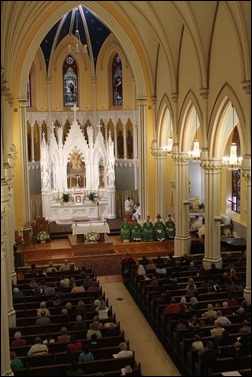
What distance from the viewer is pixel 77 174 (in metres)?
32.5

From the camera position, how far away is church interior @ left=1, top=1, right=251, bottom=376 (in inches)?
663

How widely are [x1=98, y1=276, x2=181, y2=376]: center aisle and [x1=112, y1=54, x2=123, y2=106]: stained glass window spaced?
15.1 m

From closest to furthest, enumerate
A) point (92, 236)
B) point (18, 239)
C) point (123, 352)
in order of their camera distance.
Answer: point (123, 352)
point (92, 236)
point (18, 239)

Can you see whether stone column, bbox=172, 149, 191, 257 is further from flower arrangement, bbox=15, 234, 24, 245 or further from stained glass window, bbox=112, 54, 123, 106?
stained glass window, bbox=112, 54, 123, 106

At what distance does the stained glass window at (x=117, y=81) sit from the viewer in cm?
3403

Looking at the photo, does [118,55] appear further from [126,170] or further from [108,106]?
[126,170]

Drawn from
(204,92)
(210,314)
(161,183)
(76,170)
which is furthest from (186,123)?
(210,314)

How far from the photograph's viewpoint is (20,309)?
55.6 feet

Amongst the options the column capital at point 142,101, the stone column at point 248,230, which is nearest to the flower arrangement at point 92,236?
the column capital at point 142,101

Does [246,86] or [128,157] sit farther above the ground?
[246,86]

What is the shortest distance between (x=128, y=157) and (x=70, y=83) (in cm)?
559

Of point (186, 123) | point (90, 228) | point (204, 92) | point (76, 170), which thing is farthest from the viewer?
point (76, 170)

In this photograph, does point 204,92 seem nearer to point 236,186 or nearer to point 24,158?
point 236,186

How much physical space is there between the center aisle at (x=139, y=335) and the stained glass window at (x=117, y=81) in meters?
15.1
